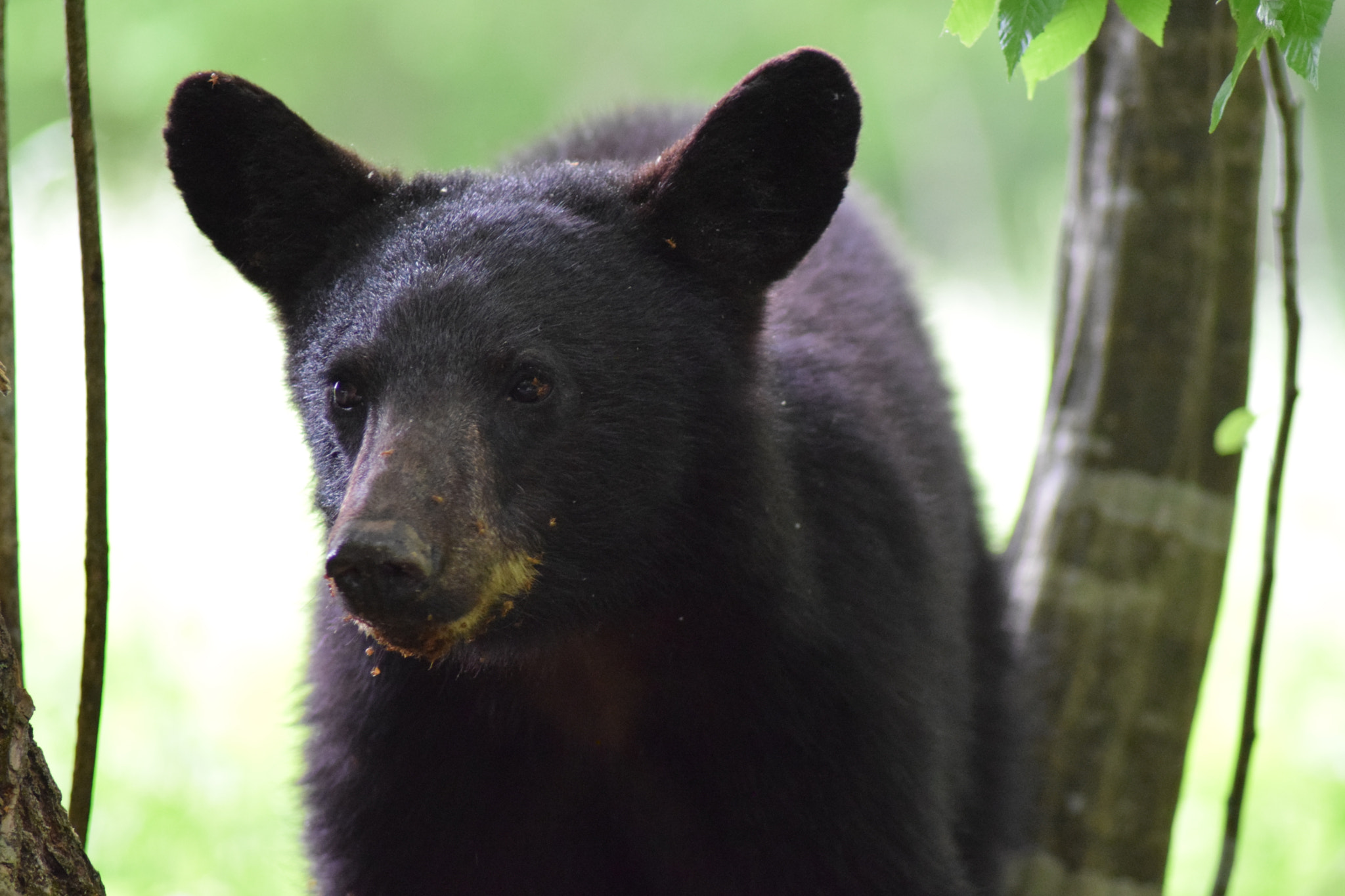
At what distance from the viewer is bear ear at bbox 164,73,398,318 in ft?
9.20

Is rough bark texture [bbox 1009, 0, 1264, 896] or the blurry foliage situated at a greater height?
the blurry foliage

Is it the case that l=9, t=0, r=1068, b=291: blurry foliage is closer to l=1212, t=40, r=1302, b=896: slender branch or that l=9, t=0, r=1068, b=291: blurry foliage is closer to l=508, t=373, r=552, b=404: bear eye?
l=1212, t=40, r=1302, b=896: slender branch

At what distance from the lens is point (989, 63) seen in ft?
54.5

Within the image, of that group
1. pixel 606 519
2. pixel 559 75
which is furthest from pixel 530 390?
pixel 559 75

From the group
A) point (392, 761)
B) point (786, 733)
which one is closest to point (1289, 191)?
point (786, 733)

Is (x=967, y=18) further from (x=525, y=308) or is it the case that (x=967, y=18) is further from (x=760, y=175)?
(x=525, y=308)

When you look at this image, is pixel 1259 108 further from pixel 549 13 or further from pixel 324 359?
pixel 549 13

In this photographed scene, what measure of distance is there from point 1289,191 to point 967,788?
1740mm

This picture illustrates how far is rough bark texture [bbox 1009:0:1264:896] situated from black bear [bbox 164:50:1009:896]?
2.77 feet

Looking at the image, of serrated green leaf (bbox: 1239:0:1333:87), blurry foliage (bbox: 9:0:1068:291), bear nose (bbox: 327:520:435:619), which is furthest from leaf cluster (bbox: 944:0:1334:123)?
blurry foliage (bbox: 9:0:1068:291)

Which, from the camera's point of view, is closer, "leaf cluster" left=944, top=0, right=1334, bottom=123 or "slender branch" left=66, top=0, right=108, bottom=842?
"leaf cluster" left=944, top=0, right=1334, bottom=123

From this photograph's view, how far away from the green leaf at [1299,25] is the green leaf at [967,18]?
41cm

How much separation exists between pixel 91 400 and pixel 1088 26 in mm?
1813

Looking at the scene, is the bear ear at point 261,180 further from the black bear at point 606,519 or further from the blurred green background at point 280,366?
the blurred green background at point 280,366
